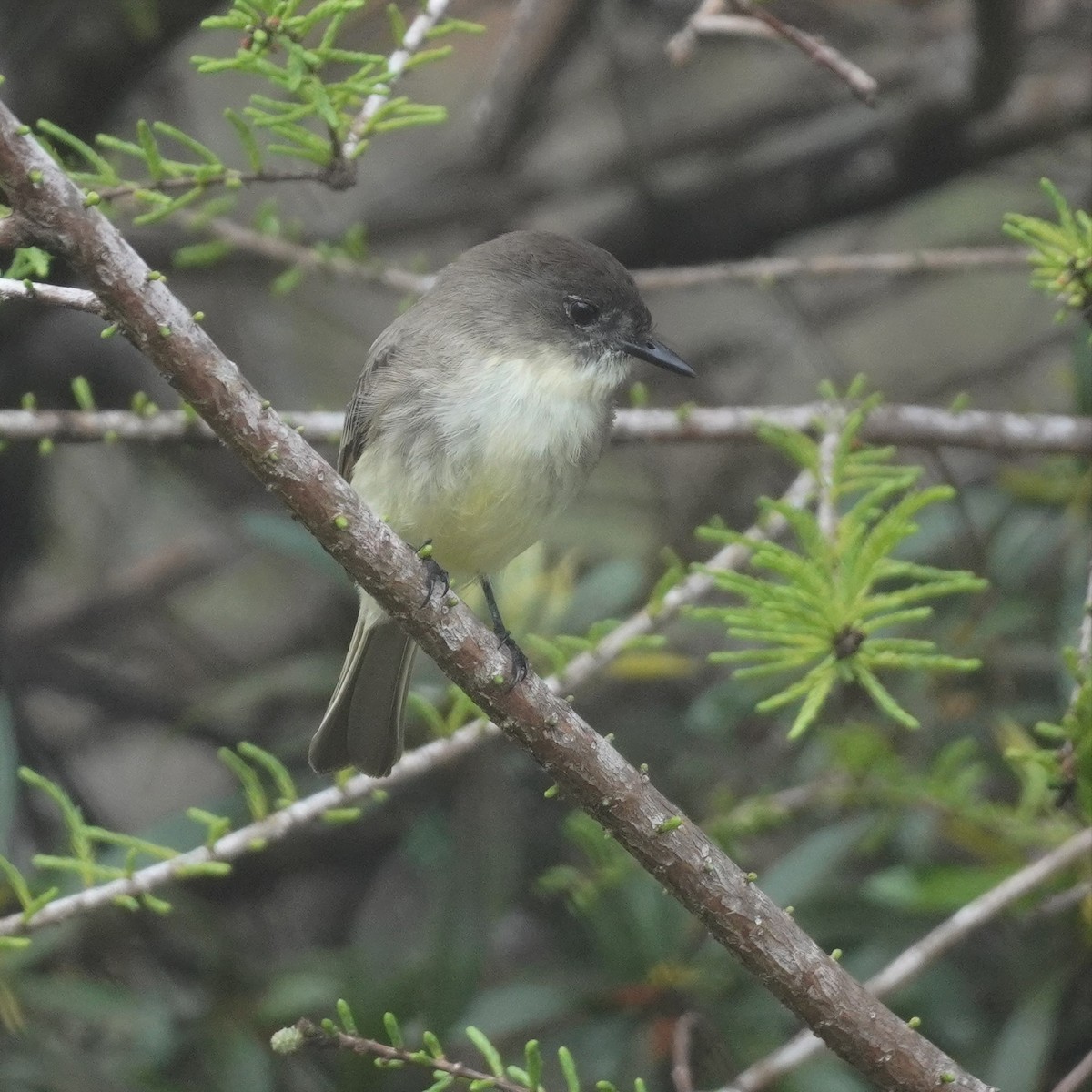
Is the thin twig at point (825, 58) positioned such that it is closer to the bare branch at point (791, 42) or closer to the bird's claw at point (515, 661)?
the bare branch at point (791, 42)

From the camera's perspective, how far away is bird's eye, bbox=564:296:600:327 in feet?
9.37

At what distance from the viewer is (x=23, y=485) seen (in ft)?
12.9

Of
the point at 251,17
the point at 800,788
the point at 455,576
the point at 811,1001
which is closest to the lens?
the point at 811,1001

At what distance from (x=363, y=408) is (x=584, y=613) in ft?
2.90

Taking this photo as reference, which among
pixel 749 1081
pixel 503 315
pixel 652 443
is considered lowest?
pixel 749 1081

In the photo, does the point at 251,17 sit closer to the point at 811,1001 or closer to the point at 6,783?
the point at 811,1001

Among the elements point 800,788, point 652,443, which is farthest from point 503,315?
point 800,788

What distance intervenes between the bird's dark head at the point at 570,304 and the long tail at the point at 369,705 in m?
0.60

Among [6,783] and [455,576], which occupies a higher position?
[455,576]

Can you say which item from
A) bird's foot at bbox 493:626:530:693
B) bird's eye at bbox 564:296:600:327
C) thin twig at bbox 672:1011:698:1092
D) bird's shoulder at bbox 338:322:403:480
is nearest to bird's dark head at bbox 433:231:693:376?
bird's eye at bbox 564:296:600:327

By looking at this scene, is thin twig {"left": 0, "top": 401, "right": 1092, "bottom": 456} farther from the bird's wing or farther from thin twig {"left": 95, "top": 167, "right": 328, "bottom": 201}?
thin twig {"left": 95, "top": 167, "right": 328, "bottom": 201}

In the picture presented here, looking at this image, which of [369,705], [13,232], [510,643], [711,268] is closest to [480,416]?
[510,643]

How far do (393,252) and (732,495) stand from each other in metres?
1.27

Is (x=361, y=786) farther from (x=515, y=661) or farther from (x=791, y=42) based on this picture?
(x=791, y=42)
